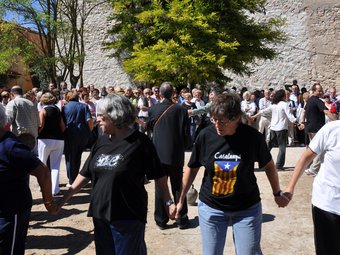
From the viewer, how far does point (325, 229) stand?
3420mm

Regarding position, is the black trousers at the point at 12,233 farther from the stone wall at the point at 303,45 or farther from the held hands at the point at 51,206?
the stone wall at the point at 303,45

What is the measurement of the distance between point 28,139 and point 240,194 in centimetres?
404

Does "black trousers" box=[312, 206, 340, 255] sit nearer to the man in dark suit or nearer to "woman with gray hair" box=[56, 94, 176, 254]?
"woman with gray hair" box=[56, 94, 176, 254]

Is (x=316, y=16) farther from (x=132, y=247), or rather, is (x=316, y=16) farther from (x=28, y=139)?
(x=132, y=247)

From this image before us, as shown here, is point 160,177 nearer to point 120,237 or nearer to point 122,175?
point 122,175

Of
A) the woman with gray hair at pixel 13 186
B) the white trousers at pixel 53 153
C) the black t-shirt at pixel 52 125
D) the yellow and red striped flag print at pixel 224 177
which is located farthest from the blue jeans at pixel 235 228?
the white trousers at pixel 53 153

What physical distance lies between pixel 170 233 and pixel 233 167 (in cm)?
255

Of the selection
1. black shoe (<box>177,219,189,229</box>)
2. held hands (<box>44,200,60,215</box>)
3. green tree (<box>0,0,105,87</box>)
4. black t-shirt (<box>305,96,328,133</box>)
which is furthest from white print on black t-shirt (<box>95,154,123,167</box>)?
green tree (<box>0,0,105,87</box>)

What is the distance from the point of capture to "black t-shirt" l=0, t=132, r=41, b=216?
307 cm

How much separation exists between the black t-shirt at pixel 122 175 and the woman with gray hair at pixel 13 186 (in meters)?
0.43

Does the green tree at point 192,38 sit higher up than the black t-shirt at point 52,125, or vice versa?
the green tree at point 192,38

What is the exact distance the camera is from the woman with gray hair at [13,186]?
10.1 feet

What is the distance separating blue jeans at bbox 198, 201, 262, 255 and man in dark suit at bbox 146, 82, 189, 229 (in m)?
2.21

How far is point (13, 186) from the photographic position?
10.3ft
